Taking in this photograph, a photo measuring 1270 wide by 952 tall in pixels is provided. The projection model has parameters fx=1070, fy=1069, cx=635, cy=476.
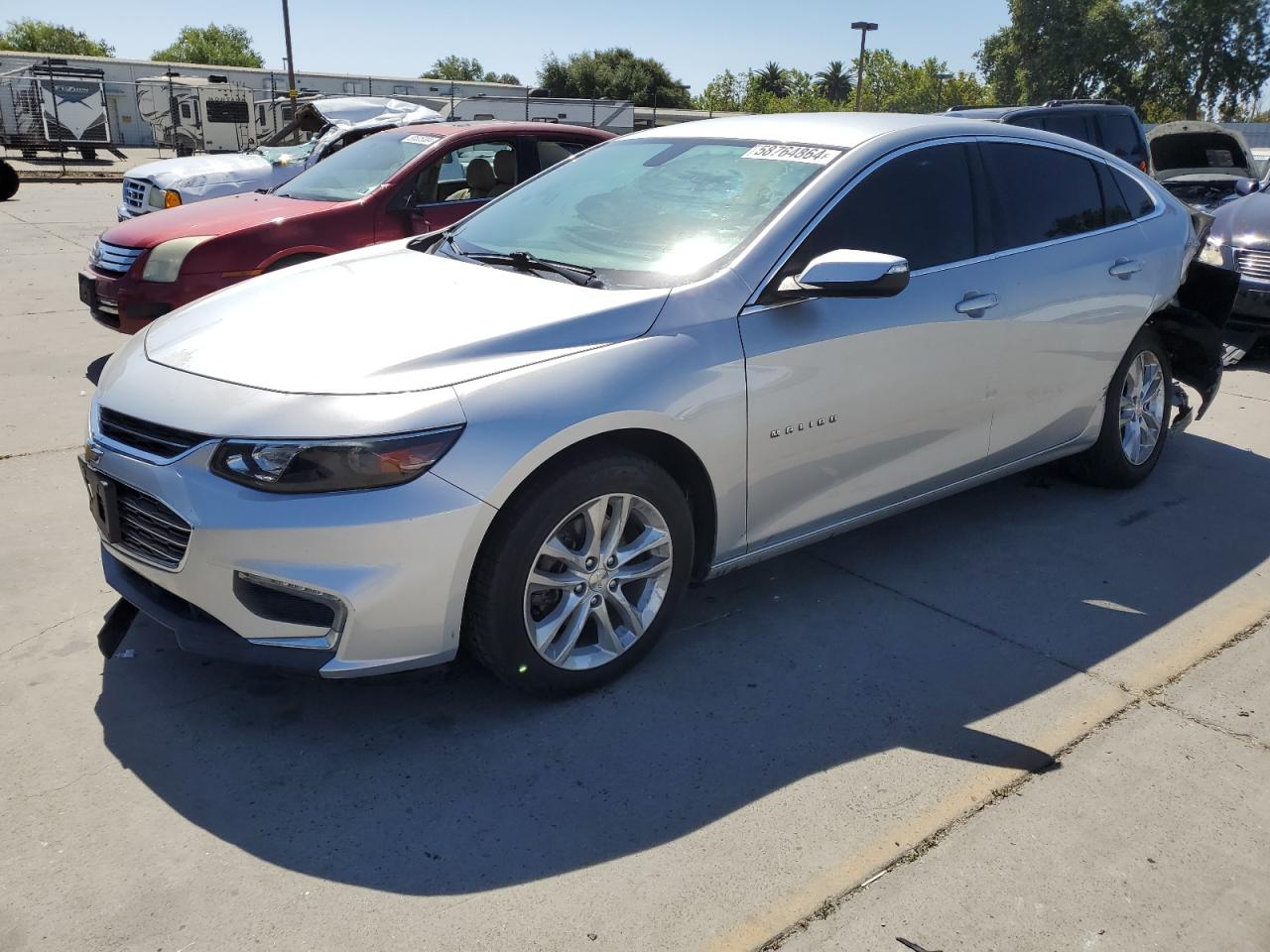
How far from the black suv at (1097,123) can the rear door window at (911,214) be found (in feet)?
22.2

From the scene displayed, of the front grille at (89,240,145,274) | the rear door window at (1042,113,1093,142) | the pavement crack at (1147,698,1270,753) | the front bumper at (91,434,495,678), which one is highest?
the rear door window at (1042,113,1093,142)

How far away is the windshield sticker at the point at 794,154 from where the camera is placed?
3.75 meters

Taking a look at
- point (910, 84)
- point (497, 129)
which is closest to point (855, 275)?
point (497, 129)

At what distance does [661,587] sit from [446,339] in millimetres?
1010

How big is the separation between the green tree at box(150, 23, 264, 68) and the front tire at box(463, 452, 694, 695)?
98502mm

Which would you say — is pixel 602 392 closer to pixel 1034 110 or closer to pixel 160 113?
pixel 1034 110

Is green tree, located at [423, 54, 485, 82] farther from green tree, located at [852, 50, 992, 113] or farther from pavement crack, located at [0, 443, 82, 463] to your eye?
pavement crack, located at [0, 443, 82, 463]

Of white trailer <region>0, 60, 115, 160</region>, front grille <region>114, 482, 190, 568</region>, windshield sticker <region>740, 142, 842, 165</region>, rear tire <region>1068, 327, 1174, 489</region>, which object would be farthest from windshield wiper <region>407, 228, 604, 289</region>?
white trailer <region>0, 60, 115, 160</region>

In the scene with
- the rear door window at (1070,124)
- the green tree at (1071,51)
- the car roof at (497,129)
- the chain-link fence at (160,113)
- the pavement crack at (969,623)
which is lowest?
the pavement crack at (969,623)

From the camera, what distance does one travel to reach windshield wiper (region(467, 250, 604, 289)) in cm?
345

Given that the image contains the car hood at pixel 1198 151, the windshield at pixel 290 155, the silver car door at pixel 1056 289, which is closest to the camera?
the silver car door at pixel 1056 289

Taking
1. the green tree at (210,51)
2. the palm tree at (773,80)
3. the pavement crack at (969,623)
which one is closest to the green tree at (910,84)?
the palm tree at (773,80)

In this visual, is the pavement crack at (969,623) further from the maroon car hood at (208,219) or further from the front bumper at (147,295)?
the maroon car hood at (208,219)

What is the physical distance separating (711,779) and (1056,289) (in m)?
2.63
